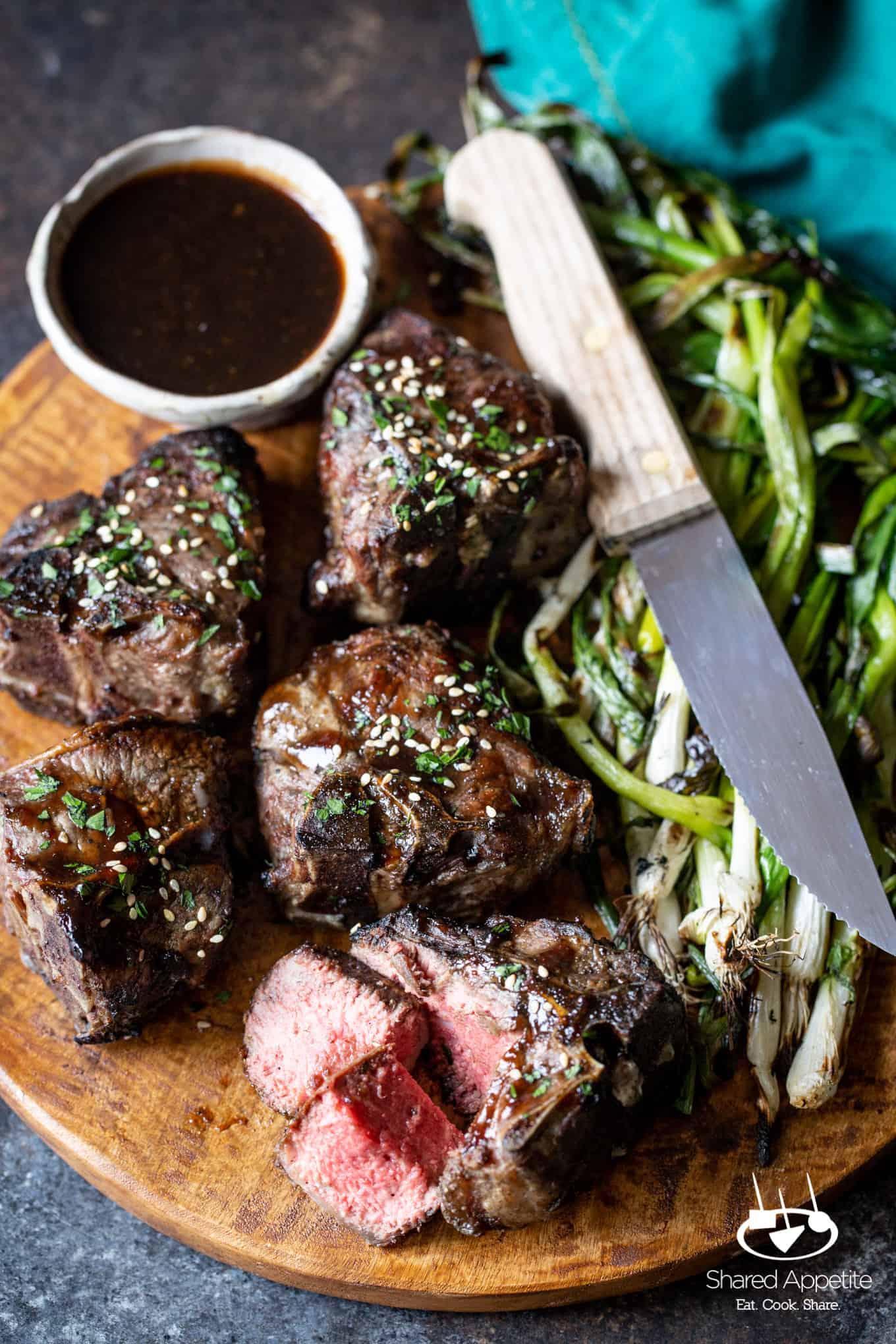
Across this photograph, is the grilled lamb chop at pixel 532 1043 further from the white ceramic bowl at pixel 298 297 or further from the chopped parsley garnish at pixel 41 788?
the white ceramic bowl at pixel 298 297

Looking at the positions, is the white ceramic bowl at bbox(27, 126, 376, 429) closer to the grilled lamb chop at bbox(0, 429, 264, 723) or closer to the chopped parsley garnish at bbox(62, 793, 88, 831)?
the grilled lamb chop at bbox(0, 429, 264, 723)

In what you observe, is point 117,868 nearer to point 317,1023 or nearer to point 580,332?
point 317,1023

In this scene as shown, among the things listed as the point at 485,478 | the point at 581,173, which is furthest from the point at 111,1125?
the point at 581,173

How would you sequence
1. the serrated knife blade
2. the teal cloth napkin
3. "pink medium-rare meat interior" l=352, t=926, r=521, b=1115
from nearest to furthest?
"pink medium-rare meat interior" l=352, t=926, r=521, b=1115 → the serrated knife blade → the teal cloth napkin

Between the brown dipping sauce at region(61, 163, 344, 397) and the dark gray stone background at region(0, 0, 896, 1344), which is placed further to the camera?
the dark gray stone background at region(0, 0, 896, 1344)

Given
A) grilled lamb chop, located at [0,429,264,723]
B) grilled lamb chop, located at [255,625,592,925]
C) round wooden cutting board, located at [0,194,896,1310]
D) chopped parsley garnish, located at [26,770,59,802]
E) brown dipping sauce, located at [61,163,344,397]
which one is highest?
brown dipping sauce, located at [61,163,344,397]

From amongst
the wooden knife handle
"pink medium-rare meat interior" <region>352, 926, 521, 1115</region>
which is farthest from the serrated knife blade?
"pink medium-rare meat interior" <region>352, 926, 521, 1115</region>

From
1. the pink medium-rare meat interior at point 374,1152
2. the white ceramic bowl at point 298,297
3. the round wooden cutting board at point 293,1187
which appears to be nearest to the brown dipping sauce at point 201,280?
the white ceramic bowl at point 298,297

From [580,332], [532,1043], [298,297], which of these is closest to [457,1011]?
[532,1043]
